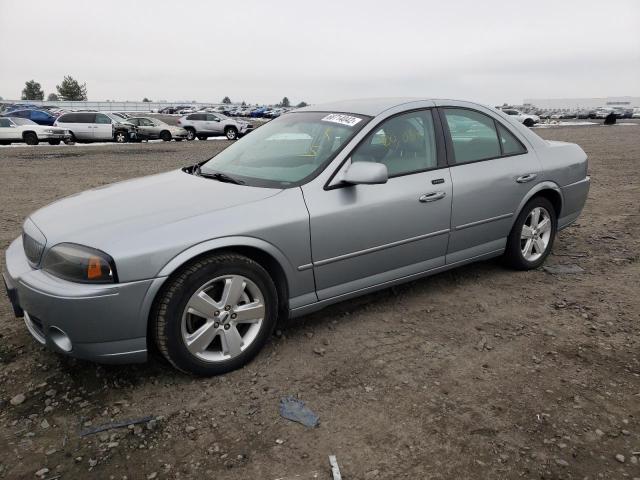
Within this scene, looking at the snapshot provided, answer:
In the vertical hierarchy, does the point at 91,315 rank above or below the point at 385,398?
above

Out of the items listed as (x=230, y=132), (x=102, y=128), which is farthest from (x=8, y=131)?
(x=230, y=132)

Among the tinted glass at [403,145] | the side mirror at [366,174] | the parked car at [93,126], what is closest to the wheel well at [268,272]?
the side mirror at [366,174]

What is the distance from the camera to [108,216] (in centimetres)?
285

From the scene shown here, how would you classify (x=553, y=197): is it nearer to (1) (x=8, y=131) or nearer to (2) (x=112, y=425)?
(2) (x=112, y=425)

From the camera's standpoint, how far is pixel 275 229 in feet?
9.55

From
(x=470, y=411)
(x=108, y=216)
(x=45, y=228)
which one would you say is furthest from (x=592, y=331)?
(x=45, y=228)

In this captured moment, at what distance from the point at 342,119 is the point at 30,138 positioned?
21.6 metres

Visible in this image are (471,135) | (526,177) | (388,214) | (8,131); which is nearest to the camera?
(388,214)

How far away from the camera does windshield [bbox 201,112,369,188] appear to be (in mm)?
3271

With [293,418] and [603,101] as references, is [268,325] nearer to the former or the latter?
[293,418]

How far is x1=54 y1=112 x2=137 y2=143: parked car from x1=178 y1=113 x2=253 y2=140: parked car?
4219 millimetres

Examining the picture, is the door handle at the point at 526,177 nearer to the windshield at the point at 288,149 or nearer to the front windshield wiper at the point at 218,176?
the windshield at the point at 288,149

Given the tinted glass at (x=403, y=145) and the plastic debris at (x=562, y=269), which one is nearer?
the tinted glass at (x=403, y=145)

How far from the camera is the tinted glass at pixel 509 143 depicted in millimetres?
4195
